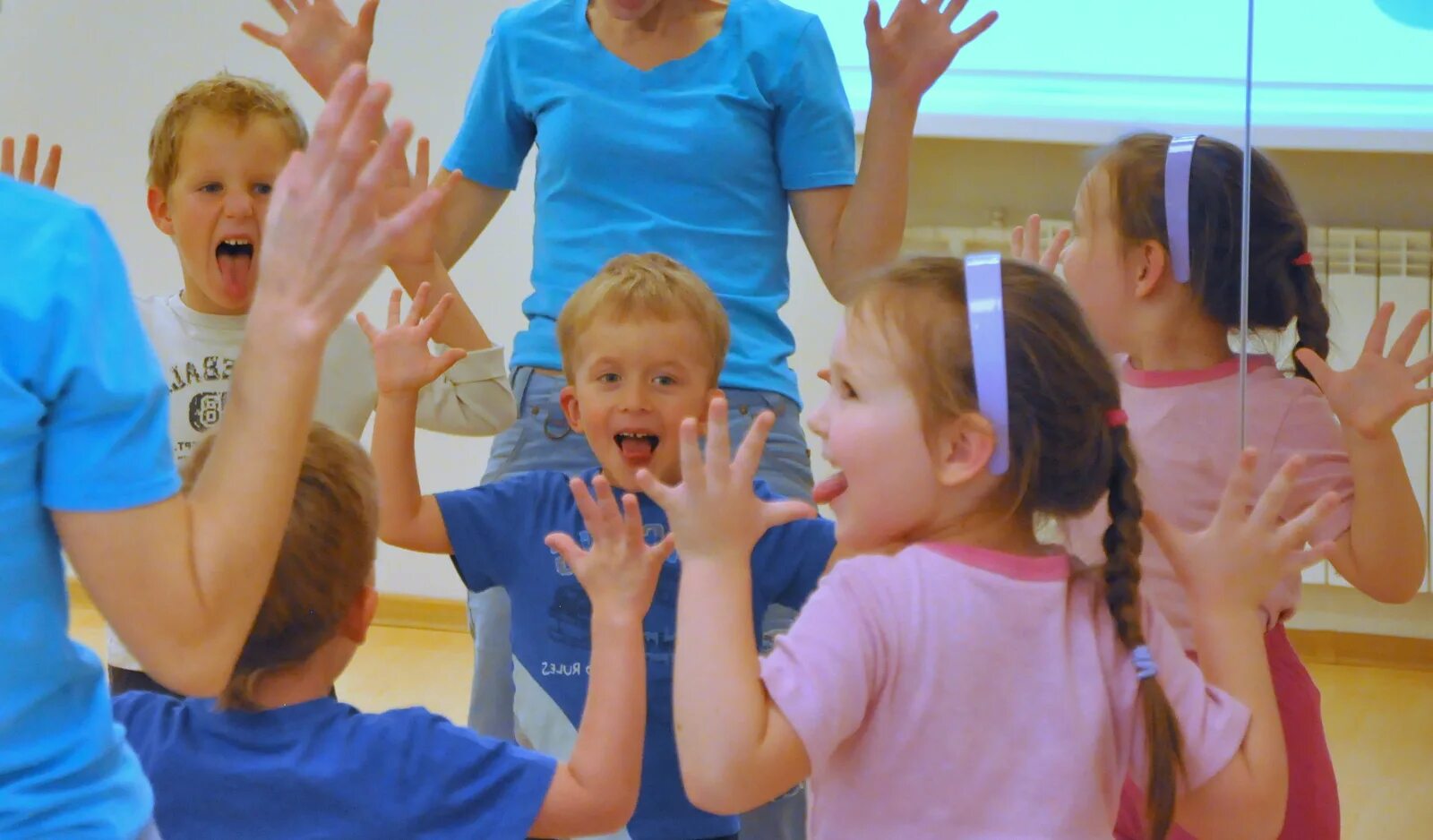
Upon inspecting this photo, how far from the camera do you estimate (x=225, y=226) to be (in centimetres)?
163

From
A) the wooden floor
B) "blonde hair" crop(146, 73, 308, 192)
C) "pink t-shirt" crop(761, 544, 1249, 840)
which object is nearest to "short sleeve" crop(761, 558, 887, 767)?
"pink t-shirt" crop(761, 544, 1249, 840)

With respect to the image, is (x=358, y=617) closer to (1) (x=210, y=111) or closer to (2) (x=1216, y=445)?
(2) (x=1216, y=445)

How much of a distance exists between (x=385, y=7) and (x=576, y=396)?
1462 millimetres

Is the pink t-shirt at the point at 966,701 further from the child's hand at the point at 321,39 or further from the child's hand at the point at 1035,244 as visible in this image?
the child's hand at the point at 321,39

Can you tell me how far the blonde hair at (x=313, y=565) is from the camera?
986mm

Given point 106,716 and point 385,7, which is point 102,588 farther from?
point 385,7

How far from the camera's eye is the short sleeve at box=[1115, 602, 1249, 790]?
3.16ft

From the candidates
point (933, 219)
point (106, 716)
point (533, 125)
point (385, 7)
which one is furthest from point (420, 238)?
point (385, 7)

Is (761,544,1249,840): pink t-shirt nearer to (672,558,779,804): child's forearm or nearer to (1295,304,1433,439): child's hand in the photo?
(672,558,779,804): child's forearm

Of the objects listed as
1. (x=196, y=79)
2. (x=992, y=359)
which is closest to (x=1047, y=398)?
(x=992, y=359)

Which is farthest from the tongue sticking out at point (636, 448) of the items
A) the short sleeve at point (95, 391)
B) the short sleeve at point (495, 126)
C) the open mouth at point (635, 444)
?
the short sleeve at point (95, 391)

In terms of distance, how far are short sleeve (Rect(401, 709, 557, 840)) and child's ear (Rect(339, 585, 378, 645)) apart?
0.08 metres

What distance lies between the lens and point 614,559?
1.03m

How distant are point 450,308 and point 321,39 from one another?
0.31 meters
